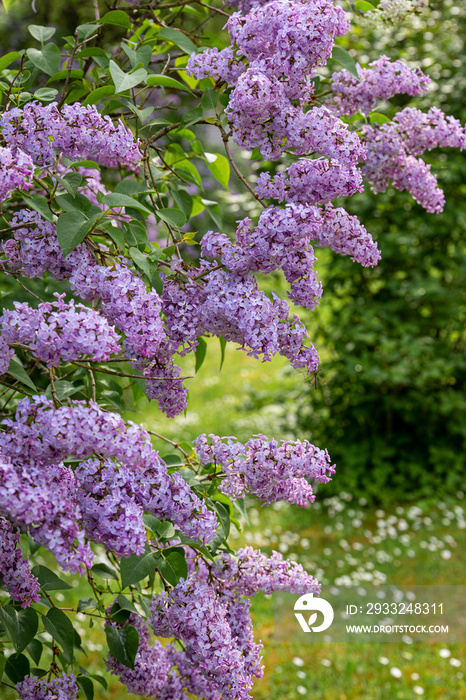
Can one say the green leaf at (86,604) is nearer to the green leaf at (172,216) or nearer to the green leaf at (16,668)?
the green leaf at (16,668)

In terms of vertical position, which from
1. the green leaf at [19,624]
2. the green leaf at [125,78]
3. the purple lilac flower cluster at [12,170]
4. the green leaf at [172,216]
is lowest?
the green leaf at [19,624]

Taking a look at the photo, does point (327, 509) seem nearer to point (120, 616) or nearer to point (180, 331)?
point (120, 616)

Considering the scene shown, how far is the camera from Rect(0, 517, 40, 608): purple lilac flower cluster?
1.13 m

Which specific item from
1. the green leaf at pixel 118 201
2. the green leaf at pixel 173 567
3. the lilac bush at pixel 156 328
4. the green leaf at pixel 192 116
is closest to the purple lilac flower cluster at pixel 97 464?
the lilac bush at pixel 156 328

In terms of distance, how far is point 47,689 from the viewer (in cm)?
132

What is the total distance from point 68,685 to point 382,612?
8.22 feet

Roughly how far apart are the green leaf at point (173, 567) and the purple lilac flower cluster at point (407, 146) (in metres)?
0.87

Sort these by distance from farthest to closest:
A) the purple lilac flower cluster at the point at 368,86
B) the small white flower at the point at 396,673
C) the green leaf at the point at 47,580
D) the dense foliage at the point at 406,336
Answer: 1. the dense foliage at the point at 406,336
2. the small white flower at the point at 396,673
3. the purple lilac flower cluster at the point at 368,86
4. the green leaf at the point at 47,580

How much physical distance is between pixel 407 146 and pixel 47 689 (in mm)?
1308

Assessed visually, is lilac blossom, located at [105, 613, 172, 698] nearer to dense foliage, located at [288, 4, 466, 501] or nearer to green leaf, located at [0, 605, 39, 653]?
green leaf, located at [0, 605, 39, 653]

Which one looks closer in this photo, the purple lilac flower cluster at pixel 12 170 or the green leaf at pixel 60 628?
the purple lilac flower cluster at pixel 12 170

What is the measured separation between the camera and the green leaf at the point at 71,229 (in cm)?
108

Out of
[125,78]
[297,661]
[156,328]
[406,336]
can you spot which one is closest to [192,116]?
[125,78]

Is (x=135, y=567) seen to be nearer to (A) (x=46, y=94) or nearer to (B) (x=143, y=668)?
(B) (x=143, y=668)
